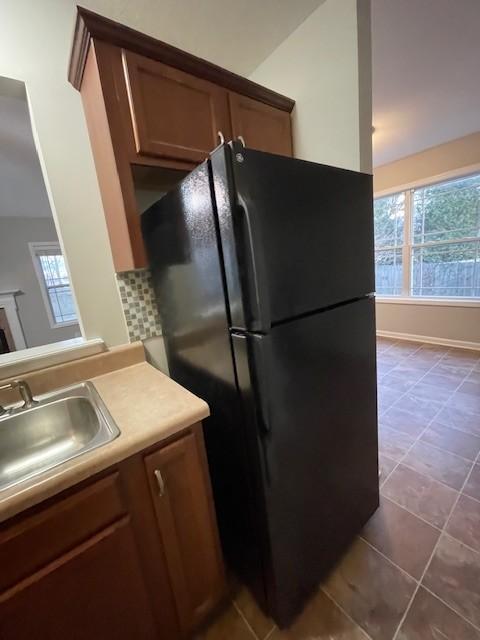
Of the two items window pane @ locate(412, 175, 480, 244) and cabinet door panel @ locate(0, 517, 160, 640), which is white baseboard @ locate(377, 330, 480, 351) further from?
cabinet door panel @ locate(0, 517, 160, 640)

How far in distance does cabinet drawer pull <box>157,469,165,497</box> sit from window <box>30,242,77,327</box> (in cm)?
453

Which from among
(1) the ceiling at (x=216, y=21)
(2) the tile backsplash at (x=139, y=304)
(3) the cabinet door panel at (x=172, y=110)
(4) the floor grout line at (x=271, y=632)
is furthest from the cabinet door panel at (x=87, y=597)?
(1) the ceiling at (x=216, y=21)

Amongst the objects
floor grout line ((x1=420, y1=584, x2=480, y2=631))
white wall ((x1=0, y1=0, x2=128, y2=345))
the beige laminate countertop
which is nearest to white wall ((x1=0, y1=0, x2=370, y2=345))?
white wall ((x1=0, y1=0, x2=128, y2=345))

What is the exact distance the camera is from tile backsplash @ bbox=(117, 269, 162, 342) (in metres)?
1.34

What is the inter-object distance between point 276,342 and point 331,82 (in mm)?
1281

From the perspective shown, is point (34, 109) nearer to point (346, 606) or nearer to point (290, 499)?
point (290, 499)

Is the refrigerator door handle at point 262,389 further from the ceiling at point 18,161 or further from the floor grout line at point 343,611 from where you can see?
the ceiling at point 18,161

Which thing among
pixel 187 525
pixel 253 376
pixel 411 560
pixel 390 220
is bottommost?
pixel 411 560

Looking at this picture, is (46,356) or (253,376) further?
(46,356)

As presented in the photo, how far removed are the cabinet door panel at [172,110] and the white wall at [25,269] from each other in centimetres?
452

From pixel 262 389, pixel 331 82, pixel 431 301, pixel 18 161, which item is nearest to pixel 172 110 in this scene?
pixel 331 82

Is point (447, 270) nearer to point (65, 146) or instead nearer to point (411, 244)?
point (411, 244)

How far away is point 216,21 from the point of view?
4.15ft

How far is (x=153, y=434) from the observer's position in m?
0.77
